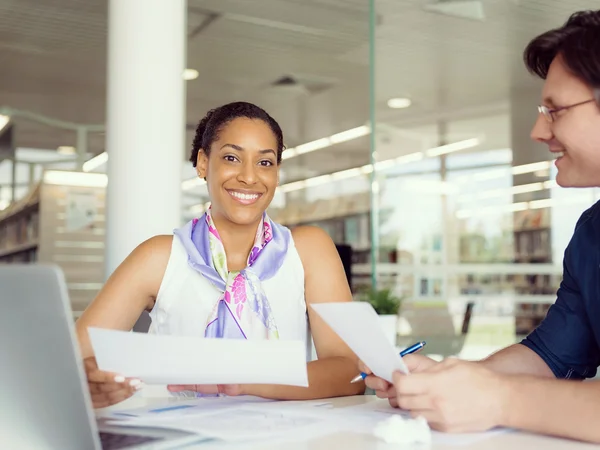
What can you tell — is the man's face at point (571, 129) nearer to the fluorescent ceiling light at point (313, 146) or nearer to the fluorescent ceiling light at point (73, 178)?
the fluorescent ceiling light at point (73, 178)

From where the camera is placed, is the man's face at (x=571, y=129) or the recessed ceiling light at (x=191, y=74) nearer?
the man's face at (x=571, y=129)

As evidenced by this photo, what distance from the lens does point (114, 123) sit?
2.29m

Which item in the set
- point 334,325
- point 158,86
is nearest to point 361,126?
point 158,86

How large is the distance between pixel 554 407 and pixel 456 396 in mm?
117

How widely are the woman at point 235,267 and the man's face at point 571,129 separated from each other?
59 cm

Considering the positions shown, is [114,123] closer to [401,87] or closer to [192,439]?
[192,439]

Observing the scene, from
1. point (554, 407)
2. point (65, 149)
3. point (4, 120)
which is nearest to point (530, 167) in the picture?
point (65, 149)

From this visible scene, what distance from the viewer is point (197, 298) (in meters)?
1.59

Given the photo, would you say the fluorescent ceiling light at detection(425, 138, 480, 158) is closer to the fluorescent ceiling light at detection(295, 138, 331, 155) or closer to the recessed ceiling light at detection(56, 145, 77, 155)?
the fluorescent ceiling light at detection(295, 138, 331, 155)

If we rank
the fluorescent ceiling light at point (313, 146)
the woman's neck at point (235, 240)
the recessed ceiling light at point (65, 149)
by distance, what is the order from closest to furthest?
the woman's neck at point (235, 240) < the recessed ceiling light at point (65, 149) < the fluorescent ceiling light at point (313, 146)

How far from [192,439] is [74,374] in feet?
0.68

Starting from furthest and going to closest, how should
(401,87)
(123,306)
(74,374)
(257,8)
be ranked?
(401,87), (257,8), (123,306), (74,374)

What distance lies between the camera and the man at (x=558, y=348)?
906mm

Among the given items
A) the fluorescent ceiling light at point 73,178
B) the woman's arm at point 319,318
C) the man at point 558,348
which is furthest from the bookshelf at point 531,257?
the man at point 558,348
